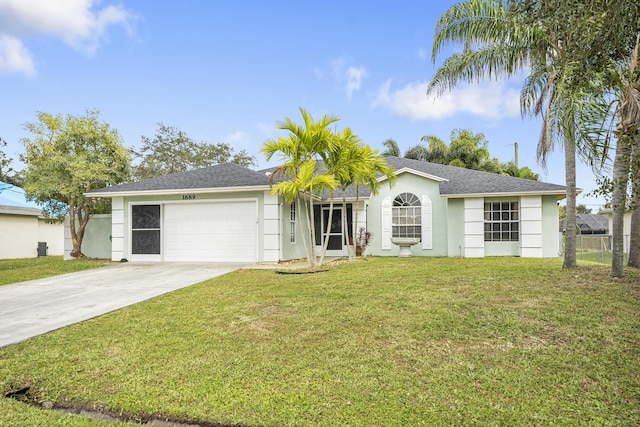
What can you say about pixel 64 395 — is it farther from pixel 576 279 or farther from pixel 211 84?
pixel 211 84

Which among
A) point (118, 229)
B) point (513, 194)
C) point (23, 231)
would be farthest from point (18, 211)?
point (513, 194)

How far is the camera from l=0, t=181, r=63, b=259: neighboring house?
18.6 meters

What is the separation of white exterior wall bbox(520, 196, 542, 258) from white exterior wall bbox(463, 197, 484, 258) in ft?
4.67

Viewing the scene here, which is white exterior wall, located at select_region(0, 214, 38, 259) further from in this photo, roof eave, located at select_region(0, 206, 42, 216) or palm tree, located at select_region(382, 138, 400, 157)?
palm tree, located at select_region(382, 138, 400, 157)

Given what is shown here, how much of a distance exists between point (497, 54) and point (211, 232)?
10488 mm

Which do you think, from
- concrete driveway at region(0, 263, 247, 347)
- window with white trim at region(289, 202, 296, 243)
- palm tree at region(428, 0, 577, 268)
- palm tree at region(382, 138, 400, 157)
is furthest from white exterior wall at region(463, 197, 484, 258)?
palm tree at region(382, 138, 400, 157)

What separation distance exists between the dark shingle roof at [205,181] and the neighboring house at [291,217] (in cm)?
4

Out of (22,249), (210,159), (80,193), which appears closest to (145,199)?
(80,193)

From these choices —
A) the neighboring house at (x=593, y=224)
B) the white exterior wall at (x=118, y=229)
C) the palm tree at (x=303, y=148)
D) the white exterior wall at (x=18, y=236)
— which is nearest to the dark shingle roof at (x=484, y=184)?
the palm tree at (x=303, y=148)

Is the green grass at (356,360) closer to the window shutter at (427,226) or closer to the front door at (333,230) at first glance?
the window shutter at (427,226)

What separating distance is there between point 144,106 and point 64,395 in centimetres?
1686

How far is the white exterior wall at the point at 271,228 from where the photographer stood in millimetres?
12523

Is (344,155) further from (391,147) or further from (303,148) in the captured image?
(391,147)

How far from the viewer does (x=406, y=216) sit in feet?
51.0
